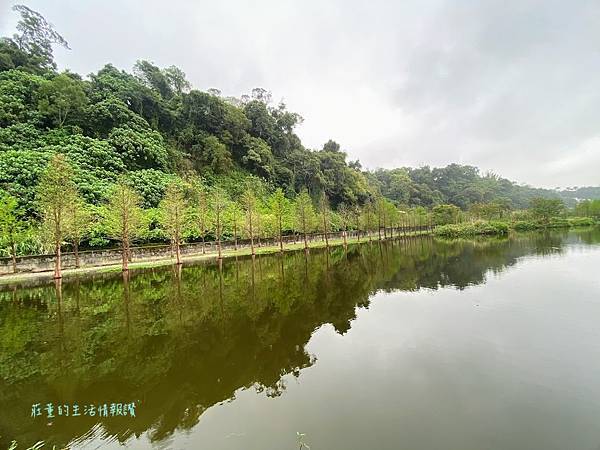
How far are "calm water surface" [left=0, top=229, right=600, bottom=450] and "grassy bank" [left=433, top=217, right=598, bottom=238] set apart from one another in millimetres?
61459

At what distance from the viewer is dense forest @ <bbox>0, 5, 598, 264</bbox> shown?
35.6 m

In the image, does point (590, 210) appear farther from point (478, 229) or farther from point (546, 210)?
point (478, 229)

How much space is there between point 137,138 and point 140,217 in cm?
1885

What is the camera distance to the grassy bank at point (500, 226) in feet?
231

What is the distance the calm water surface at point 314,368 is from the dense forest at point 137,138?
20046 mm

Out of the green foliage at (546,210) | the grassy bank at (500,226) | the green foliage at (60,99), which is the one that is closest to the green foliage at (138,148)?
the green foliage at (60,99)

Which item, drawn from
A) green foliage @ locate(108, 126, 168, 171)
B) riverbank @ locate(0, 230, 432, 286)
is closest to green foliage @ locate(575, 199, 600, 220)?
riverbank @ locate(0, 230, 432, 286)

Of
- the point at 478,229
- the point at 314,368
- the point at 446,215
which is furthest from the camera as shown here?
the point at 446,215

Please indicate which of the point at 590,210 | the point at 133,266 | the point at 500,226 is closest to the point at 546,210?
the point at 500,226

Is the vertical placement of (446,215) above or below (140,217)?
below

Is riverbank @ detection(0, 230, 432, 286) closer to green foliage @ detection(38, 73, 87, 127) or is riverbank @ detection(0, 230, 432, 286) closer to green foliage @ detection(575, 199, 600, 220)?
green foliage @ detection(38, 73, 87, 127)

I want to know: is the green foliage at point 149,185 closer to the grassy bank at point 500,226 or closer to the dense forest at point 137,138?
the dense forest at point 137,138

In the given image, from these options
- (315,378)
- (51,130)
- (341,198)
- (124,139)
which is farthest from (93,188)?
(341,198)

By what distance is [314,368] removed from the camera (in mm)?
8102
